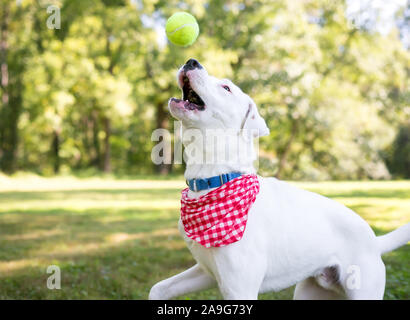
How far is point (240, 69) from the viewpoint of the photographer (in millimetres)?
22969

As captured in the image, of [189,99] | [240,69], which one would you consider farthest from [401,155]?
[189,99]

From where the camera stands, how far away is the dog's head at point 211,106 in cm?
298

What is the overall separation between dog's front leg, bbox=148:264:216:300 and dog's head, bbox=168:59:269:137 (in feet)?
3.45

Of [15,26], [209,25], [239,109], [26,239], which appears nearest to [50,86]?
[15,26]

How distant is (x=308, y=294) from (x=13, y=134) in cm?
2213

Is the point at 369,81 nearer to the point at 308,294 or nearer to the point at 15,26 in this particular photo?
the point at 15,26

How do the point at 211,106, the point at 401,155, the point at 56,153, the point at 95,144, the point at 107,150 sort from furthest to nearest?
the point at 95,144 → the point at 401,155 → the point at 56,153 → the point at 107,150 → the point at 211,106

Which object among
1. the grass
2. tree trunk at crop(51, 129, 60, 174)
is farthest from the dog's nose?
tree trunk at crop(51, 129, 60, 174)

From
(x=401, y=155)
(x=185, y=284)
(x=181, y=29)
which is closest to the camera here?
(x=185, y=284)

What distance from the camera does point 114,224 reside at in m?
9.09

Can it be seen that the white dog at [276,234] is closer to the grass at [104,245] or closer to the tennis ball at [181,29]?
the tennis ball at [181,29]

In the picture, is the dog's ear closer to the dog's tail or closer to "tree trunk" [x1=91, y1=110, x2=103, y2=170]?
the dog's tail

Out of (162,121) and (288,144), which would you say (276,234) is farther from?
(162,121)

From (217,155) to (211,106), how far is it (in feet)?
1.15
